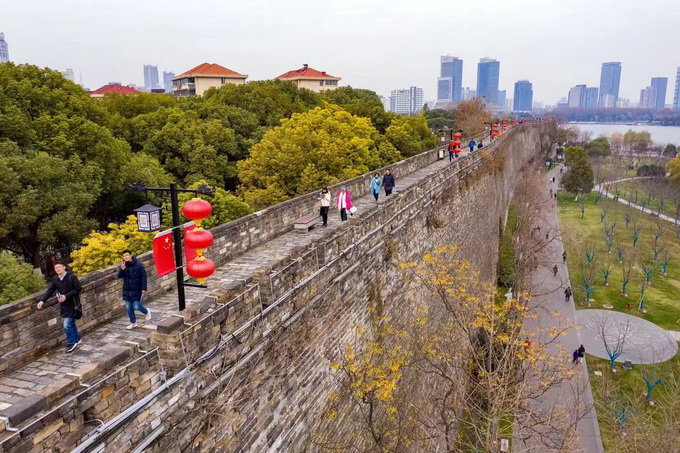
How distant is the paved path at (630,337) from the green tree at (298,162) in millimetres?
12133

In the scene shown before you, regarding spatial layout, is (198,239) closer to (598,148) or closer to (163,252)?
(163,252)

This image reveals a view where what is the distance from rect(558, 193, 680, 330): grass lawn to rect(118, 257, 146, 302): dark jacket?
2306 cm

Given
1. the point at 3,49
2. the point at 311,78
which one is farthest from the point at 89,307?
the point at 3,49

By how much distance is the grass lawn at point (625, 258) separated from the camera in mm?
23859

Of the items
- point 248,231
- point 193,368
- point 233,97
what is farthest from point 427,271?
point 233,97

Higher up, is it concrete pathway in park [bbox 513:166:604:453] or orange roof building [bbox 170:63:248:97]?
orange roof building [bbox 170:63:248:97]

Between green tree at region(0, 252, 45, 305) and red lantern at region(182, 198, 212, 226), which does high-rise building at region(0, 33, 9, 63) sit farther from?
red lantern at region(182, 198, 212, 226)

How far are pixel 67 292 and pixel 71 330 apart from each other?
47 cm

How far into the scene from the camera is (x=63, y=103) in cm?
1812

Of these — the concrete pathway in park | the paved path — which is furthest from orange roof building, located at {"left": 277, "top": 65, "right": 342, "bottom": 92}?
the paved path

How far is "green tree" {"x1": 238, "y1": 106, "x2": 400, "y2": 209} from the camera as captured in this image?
20375 millimetres

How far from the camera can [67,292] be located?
5.14 meters

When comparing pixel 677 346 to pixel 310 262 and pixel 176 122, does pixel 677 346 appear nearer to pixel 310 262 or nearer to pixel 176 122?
pixel 310 262

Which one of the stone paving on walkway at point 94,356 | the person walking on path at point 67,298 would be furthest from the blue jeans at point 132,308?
the person walking on path at point 67,298
